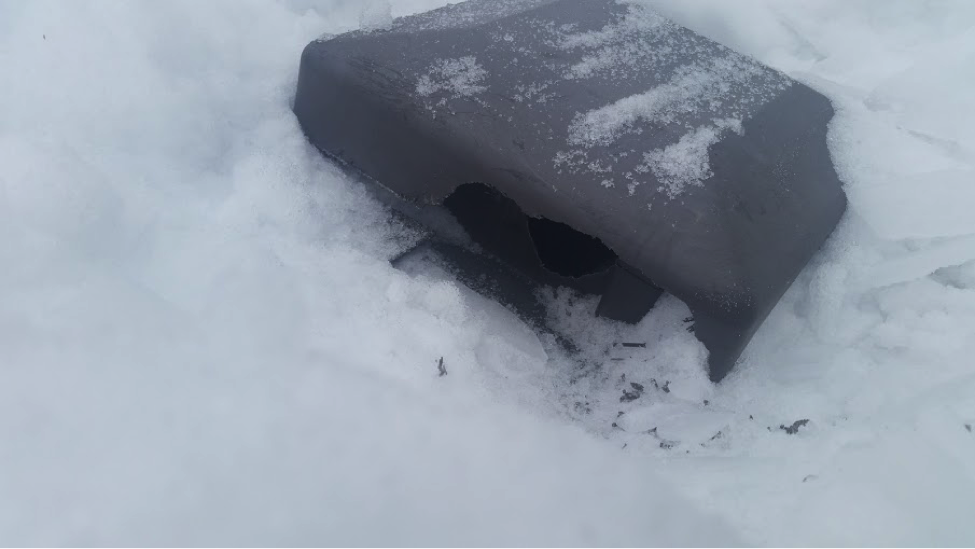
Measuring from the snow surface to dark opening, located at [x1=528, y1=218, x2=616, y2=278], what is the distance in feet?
0.16

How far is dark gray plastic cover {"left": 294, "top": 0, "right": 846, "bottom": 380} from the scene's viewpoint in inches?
37.9

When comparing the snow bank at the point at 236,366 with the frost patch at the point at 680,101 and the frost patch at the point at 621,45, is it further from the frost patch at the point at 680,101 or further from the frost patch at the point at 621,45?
the frost patch at the point at 621,45

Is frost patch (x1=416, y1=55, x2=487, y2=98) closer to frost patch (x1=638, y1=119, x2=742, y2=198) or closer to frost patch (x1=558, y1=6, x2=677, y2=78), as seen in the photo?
frost patch (x1=558, y1=6, x2=677, y2=78)

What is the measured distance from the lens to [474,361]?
0.98m

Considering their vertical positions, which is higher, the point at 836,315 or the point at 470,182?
the point at 470,182

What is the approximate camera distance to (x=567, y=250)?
3.75 ft

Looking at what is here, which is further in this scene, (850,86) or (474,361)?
(850,86)

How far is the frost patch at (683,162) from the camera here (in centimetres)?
100

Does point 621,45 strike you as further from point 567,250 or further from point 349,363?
point 349,363

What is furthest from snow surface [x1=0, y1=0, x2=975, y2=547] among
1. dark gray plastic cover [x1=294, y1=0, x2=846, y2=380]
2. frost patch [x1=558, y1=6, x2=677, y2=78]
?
frost patch [x1=558, y1=6, x2=677, y2=78]

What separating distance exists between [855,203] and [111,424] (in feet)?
3.91

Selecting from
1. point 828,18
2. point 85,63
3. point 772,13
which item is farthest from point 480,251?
point 828,18

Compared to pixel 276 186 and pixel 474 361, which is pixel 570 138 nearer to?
pixel 474 361

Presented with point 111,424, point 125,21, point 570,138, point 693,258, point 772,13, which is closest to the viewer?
point 111,424
